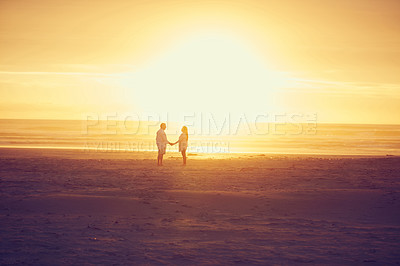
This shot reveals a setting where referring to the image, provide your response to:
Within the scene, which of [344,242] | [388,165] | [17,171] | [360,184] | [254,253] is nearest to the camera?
[254,253]

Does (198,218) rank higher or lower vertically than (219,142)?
lower

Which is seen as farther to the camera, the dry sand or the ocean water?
the ocean water

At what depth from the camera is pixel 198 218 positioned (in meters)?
8.94

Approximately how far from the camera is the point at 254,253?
665 centimetres

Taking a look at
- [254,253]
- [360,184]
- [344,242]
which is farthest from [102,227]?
[360,184]

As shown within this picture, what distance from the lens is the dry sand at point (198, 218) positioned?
6562mm

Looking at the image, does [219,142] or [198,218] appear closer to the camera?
[198,218]

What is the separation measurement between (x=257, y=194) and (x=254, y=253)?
4742 millimetres

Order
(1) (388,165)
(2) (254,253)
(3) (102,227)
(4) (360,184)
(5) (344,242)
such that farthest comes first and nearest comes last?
1. (1) (388,165)
2. (4) (360,184)
3. (3) (102,227)
4. (5) (344,242)
5. (2) (254,253)

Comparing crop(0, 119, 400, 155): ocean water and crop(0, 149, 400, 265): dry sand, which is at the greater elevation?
crop(0, 119, 400, 155): ocean water

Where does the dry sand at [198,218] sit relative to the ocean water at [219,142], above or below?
below

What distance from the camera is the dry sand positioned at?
6562mm

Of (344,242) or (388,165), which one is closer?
(344,242)

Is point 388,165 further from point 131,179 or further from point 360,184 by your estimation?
point 131,179
